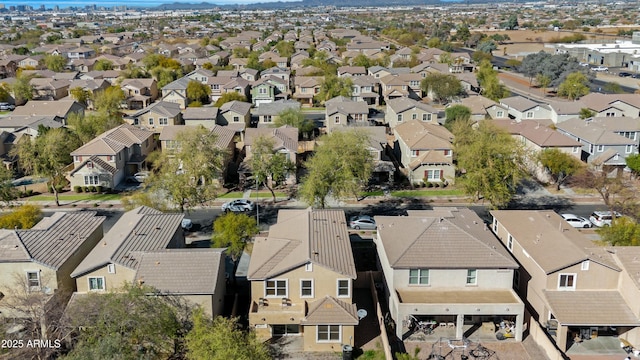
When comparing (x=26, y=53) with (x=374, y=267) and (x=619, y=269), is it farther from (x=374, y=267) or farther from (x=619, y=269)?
(x=619, y=269)

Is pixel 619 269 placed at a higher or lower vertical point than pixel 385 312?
higher

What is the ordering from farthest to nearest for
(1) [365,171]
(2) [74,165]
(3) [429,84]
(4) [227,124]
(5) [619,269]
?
(3) [429,84]
(4) [227,124]
(2) [74,165]
(1) [365,171]
(5) [619,269]

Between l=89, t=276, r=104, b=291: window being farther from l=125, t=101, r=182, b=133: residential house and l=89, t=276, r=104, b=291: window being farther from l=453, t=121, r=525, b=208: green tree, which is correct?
l=125, t=101, r=182, b=133: residential house

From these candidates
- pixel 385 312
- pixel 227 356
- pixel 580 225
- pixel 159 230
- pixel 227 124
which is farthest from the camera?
pixel 227 124

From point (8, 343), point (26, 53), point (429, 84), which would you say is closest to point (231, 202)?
point (8, 343)

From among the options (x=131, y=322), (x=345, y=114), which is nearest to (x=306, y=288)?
(x=131, y=322)

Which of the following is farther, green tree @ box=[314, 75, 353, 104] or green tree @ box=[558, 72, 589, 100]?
green tree @ box=[558, 72, 589, 100]

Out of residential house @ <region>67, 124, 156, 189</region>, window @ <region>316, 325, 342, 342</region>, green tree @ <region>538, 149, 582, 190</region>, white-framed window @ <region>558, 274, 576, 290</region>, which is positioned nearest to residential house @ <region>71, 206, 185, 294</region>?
window @ <region>316, 325, 342, 342</region>

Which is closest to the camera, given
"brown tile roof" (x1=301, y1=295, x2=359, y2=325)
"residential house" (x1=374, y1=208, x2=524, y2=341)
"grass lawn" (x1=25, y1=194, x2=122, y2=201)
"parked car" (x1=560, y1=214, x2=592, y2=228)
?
"brown tile roof" (x1=301, y1=295, x2=359, y2=325)
